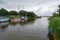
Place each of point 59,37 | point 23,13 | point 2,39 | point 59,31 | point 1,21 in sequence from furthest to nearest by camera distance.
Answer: point 23,13 → point 1,21 → point 2,39 → point 59,37 → point 59,31

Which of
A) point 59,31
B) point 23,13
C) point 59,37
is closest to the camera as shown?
A: point 59,31

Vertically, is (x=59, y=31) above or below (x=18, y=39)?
above

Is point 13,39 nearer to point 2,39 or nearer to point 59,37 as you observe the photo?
point 2,39

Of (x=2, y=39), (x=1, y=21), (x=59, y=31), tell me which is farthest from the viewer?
(x=1, y=21)

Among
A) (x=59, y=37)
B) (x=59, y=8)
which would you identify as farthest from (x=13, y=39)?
(x=59, y=8)

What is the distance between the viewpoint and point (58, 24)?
6590 millimetres

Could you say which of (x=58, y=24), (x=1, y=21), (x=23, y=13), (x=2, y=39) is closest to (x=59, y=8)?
(x=1, y=21)

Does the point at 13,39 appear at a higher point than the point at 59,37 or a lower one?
lower

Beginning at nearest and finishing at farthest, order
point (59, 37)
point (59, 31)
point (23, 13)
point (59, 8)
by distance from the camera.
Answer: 1. point (59, 31)
2. point (59, 37)
3. point (59, 8)
4. point (23, 13)

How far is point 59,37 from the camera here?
6.56 meters

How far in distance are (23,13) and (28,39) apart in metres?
58.3

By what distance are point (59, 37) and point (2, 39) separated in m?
6.31

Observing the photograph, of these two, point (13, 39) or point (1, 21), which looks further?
point (1, 21)

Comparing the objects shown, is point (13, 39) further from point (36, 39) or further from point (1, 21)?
point (1, 21)
